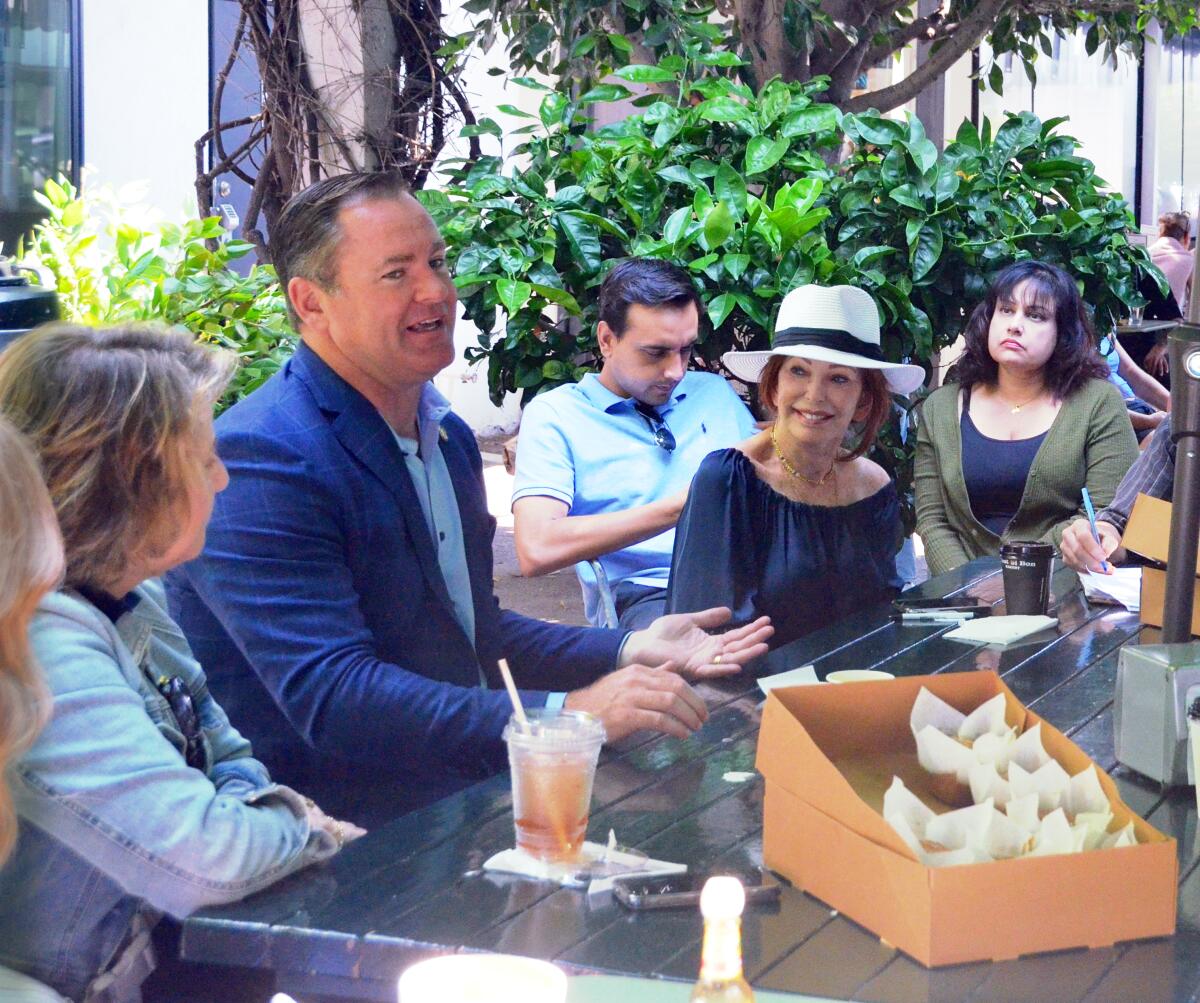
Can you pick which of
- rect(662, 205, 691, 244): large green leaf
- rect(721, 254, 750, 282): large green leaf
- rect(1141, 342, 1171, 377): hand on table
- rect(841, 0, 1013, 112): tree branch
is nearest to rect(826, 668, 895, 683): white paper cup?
rect(721, 254, 750, 282): large green leaf

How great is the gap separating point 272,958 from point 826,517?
207 centimetres

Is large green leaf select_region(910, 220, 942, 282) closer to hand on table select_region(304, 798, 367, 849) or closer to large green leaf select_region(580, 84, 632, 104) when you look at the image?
large green leaf select_region(580, 84, 632, 104)

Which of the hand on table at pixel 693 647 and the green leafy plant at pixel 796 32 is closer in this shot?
the hand on table at pixel 693 647

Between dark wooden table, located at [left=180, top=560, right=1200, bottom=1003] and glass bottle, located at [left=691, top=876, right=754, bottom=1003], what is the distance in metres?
0.34

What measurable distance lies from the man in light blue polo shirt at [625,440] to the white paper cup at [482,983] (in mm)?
2928

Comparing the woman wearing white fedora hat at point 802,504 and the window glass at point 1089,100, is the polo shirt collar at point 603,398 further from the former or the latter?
the window glass at point 1089,100

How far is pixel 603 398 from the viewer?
13.8ft

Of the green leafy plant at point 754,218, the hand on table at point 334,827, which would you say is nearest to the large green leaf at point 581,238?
the green leafy plant at point 754,218

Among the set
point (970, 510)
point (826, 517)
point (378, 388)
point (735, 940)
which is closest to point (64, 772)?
point (735, 940)

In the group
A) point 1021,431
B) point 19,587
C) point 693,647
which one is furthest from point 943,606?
point 19,587

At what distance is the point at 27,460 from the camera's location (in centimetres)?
144

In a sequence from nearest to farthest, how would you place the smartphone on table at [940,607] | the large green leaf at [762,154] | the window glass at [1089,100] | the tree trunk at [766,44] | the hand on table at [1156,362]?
the smartphone on table at [940,607] → the large green leaf at [762,154] → the tree trunk at [766,44] → the hand on table at [1156,362] → the window glass at [1089,100]

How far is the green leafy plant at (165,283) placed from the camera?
4465mm

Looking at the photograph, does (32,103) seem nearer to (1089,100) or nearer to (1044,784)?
(1044,784)
